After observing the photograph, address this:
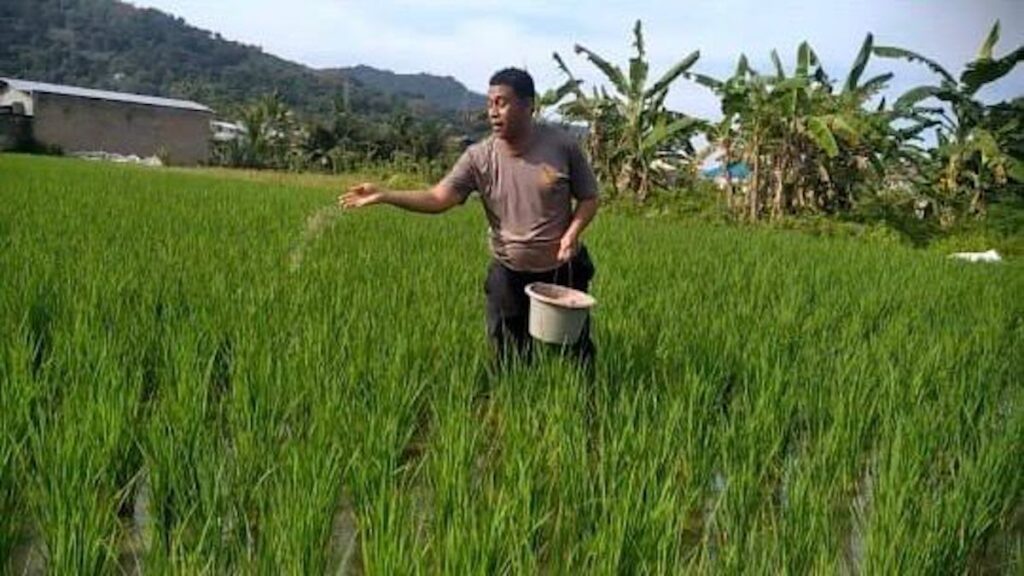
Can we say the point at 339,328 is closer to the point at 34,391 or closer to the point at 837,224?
the point at 34,391

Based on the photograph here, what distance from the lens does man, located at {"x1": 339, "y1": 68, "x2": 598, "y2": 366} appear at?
9.53 feet

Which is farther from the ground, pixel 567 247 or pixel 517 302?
pixel 567 247

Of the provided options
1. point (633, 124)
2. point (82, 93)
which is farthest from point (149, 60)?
point (633, 124)

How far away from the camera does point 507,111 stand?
274cm

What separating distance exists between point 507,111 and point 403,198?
0.42 metres

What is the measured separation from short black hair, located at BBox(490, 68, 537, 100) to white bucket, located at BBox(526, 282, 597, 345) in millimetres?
599

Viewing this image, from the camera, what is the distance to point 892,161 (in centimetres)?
1464

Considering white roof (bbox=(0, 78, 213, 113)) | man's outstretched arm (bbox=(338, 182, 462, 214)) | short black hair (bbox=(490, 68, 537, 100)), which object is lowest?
man's outstretched arm (bbox=(338, 182, 462, 214))

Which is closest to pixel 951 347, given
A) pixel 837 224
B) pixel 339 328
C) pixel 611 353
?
pixel 611 353

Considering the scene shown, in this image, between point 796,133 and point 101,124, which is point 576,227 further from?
point 101,124

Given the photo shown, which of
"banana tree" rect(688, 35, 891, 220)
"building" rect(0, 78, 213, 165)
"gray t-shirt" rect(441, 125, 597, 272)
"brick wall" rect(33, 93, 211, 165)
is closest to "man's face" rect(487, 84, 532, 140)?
"gray t-shirt" rect(441, 125, 597, 272)

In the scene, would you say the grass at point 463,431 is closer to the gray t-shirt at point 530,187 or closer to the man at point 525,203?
the man at point 525,203

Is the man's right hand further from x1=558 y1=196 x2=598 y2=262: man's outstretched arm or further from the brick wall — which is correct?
the brick wall

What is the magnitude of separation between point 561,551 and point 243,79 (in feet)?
281
